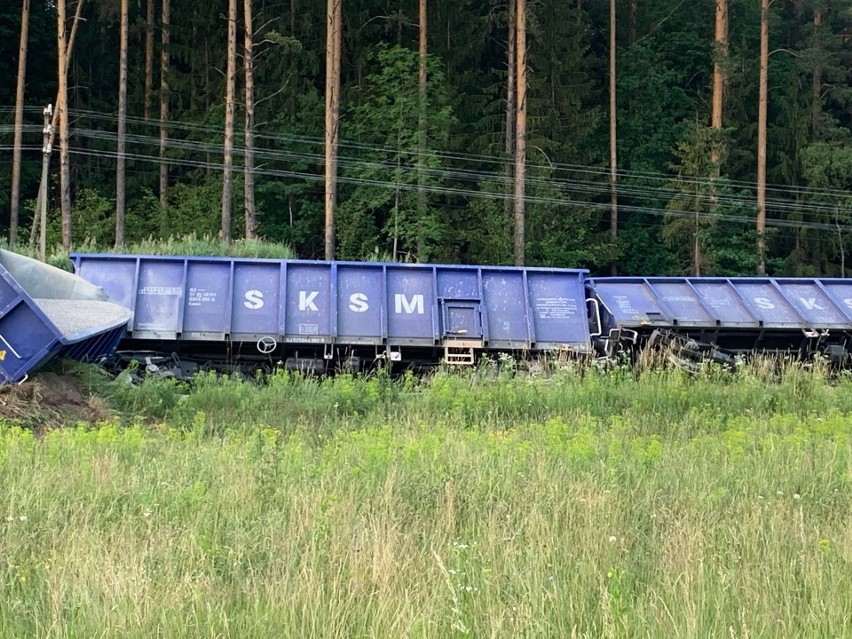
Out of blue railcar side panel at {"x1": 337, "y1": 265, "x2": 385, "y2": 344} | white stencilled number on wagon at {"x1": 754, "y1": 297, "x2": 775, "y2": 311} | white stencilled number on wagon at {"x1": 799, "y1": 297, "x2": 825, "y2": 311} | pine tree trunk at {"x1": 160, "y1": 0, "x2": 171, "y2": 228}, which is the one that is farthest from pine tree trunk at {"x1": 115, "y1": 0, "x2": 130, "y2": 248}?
white stencilled number on wagon at {"x1": 799, "y1": 297, "x2": 825, "y2": 311}

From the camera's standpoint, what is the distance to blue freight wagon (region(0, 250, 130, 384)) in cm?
884

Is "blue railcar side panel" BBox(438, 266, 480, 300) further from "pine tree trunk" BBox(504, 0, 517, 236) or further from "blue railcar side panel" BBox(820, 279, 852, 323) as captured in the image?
"pine tree trunk" BBox(504, 0, 517, 236)

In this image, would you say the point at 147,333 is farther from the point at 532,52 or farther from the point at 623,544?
the point at 532,52

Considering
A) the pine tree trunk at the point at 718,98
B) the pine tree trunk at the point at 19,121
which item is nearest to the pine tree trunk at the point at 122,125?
the pine tree trunk at the point at 19,121

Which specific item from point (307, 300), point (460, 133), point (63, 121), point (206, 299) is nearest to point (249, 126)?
point (63, 121)

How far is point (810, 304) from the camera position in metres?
15.9

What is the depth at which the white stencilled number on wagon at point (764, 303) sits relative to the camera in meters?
15.5

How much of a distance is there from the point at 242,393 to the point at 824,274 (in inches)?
1241

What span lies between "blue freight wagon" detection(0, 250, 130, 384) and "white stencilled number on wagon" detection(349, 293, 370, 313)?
4.27m

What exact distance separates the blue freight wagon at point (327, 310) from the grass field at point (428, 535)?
6048 millimetres

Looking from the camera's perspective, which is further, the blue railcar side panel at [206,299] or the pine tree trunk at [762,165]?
the pine tree trunk at [762,165]

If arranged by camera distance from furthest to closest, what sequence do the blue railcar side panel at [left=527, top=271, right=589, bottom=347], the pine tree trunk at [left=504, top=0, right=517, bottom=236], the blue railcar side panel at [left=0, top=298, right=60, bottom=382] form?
the pine tree trunk at [left=504, top=0, right=517, bottom=236] → the blue railcar side panel at [left=527, top=271, right=589, bottom=347] → the blue railcar side panel at [left=0, top=298, right=60, bottom=382]

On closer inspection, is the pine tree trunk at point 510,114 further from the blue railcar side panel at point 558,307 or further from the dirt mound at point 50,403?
the dirt mound at point 50,403

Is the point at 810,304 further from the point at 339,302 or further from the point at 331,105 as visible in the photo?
the point at 331,105
